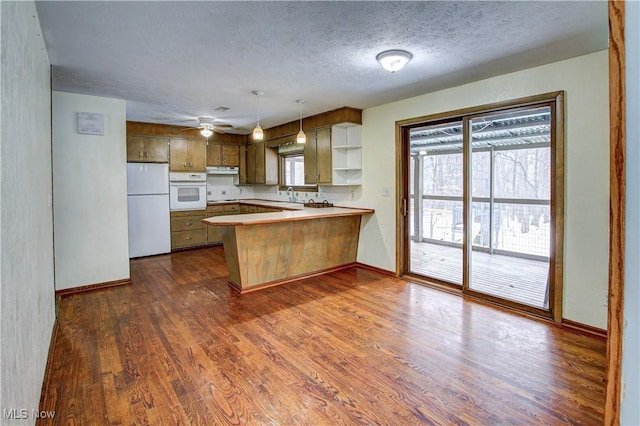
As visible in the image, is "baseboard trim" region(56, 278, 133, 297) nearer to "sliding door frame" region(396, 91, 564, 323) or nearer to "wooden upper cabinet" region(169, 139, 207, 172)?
"wooden upper cabinet" region(169, 139, 207, 172)

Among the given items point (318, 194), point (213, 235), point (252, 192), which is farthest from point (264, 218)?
point (252, 192)

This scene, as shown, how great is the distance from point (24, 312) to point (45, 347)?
3.15 feet

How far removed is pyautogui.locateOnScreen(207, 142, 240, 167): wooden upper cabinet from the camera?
700 centimetres

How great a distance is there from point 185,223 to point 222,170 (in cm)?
145

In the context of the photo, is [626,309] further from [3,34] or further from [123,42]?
[123,42]

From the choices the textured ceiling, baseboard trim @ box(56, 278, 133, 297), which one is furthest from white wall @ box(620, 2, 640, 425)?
baseboard trim @ box(56, 278, 133, 297)

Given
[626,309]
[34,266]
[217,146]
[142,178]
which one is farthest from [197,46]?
[217,146]

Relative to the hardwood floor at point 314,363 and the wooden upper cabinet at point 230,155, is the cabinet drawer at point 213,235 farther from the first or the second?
the hardwood floor at point 314,363

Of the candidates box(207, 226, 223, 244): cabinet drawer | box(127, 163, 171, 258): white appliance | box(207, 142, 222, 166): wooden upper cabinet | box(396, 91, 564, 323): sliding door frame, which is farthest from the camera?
box(207, 142, 222, 166): wooden upper cabinet

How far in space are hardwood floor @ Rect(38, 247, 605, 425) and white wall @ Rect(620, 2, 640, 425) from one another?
1625 mm

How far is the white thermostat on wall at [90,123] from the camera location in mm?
3971

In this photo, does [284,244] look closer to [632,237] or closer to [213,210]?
[213,210]

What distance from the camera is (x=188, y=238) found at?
6.45m

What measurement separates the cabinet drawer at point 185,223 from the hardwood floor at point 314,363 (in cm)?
247
